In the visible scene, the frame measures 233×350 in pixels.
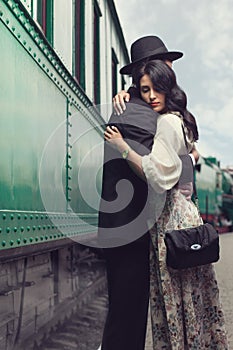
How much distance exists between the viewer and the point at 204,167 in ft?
69.9

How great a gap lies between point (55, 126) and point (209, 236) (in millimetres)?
1175

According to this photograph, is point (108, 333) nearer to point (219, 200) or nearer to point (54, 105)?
point (54, 105)

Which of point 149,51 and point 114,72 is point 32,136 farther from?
point 114,72

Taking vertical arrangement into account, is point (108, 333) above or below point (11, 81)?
below

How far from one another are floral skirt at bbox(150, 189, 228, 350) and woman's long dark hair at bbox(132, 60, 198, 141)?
30cm

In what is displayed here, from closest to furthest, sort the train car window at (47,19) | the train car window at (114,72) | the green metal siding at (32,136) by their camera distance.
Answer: the green metal siding at (32,136) → the train car window at (47,19) → the train car window at (114,72)

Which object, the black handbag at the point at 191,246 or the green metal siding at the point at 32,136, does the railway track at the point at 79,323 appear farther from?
the black handbag at the point at 191,246

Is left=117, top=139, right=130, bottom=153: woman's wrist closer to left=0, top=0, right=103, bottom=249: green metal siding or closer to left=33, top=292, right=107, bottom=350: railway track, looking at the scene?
left=0, top=0, right=103, bottom=249: green metal siding

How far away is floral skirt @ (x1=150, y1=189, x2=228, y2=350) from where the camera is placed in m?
2.22

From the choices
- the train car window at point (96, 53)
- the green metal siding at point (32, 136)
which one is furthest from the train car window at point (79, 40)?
the train car window at point (96, 53)

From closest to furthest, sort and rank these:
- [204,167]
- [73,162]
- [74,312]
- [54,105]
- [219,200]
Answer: [54,105] → [73,162] → [74,312] → [204,167] → [219,200]

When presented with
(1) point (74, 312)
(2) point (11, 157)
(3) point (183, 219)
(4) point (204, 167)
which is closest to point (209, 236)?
(3) point (183, 219)

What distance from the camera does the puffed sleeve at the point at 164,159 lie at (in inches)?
86.2

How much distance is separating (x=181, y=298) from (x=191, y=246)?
19 cm
